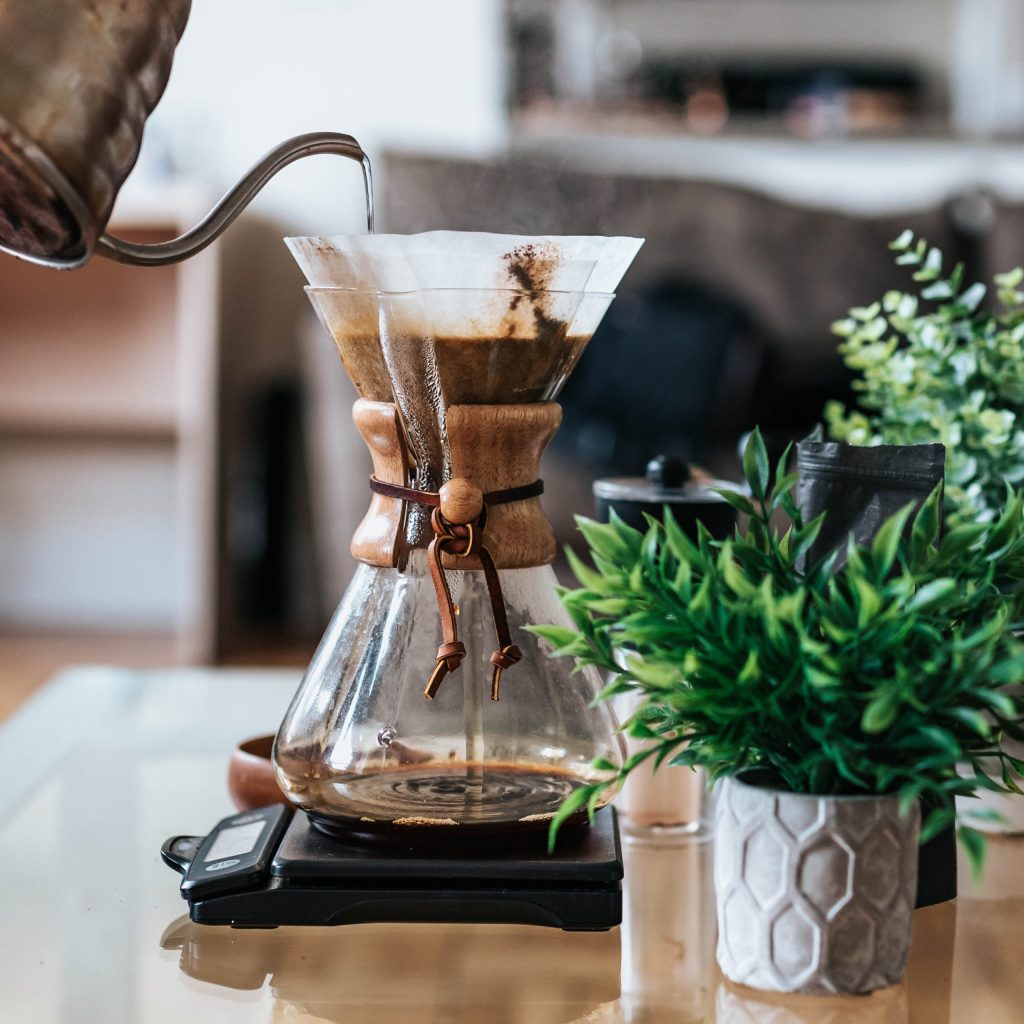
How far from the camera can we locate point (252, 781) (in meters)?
0.83

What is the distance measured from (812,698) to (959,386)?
35 cm

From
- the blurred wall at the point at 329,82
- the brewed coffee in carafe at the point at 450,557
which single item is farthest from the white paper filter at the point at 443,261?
the blurred wall at the point at 329,82

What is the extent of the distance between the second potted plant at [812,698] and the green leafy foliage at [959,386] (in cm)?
22

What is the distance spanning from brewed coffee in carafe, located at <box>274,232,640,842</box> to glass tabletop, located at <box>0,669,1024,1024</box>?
0.06 meters

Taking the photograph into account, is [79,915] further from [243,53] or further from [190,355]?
[243,53]

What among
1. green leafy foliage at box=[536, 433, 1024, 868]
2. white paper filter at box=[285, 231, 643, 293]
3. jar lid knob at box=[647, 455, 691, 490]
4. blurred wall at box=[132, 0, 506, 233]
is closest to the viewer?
green leafy foliage at box=[536, 433, 1024, 868]

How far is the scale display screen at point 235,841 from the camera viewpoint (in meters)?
0.69

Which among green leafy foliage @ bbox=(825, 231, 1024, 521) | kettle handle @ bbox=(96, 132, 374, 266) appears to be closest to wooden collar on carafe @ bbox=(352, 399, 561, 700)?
kettle handle @ bbox=(96, 132, 374, 266)

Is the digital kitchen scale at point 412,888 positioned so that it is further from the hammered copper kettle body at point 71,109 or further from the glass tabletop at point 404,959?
the hammered copper kettle body at point 71,109

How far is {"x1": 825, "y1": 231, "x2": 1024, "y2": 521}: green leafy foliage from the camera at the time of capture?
83cm

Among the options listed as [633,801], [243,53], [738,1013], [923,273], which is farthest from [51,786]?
[243,53]

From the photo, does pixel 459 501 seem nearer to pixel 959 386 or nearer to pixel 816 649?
pixel 816 649

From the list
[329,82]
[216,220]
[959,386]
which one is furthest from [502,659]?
[329,82]

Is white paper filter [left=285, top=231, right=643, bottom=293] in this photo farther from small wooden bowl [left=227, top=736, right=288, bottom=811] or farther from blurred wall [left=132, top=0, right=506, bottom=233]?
blurred wall [left=132, top=0, right=506, bottom=233]
